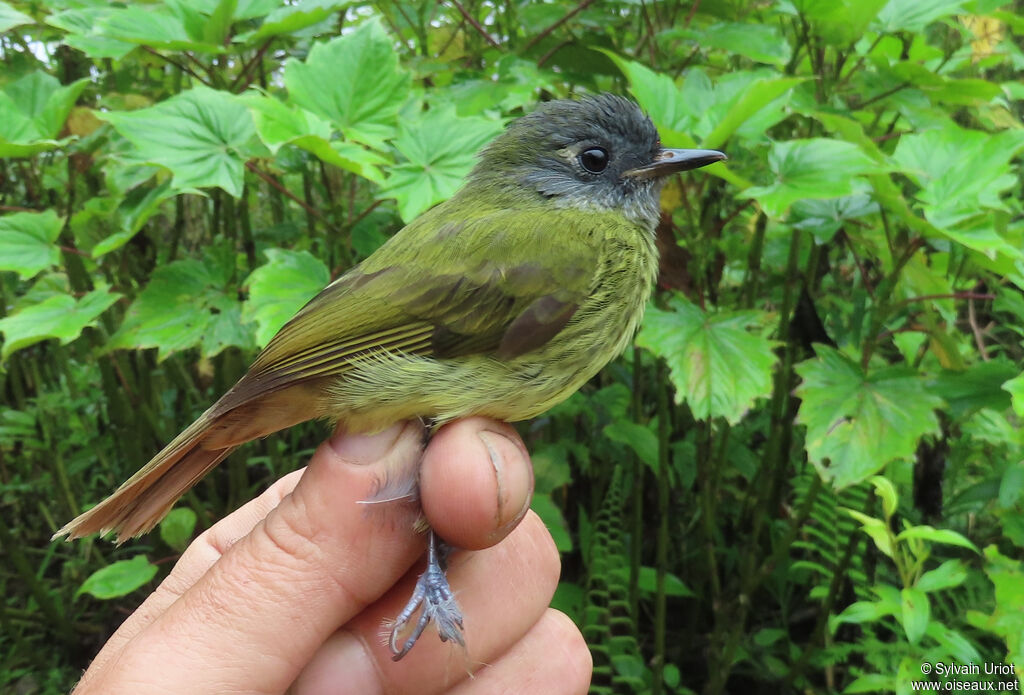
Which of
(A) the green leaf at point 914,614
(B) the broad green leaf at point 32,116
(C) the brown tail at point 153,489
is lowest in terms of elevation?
(A) the green leaf at point 914,614

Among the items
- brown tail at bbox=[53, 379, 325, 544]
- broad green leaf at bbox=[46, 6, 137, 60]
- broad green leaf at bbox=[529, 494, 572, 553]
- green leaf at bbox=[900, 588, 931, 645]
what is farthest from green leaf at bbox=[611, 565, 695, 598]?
broad green leaf at bbox=[46, 6, 137, 60]

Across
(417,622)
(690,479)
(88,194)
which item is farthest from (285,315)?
(690,479)

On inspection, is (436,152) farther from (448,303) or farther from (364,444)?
(364,444)

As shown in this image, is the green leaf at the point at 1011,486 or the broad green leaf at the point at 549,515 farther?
the broad green leaf at the point at 549,515

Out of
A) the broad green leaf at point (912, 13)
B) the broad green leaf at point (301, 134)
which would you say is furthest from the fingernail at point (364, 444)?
the broad green leaf at point (912, 13)

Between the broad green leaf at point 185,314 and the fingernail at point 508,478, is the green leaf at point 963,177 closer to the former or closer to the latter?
the fingernail at point 508,478

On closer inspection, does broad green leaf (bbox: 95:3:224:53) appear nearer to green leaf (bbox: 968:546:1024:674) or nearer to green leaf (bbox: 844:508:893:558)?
green leaf (bbox: 844:508:893:558)
